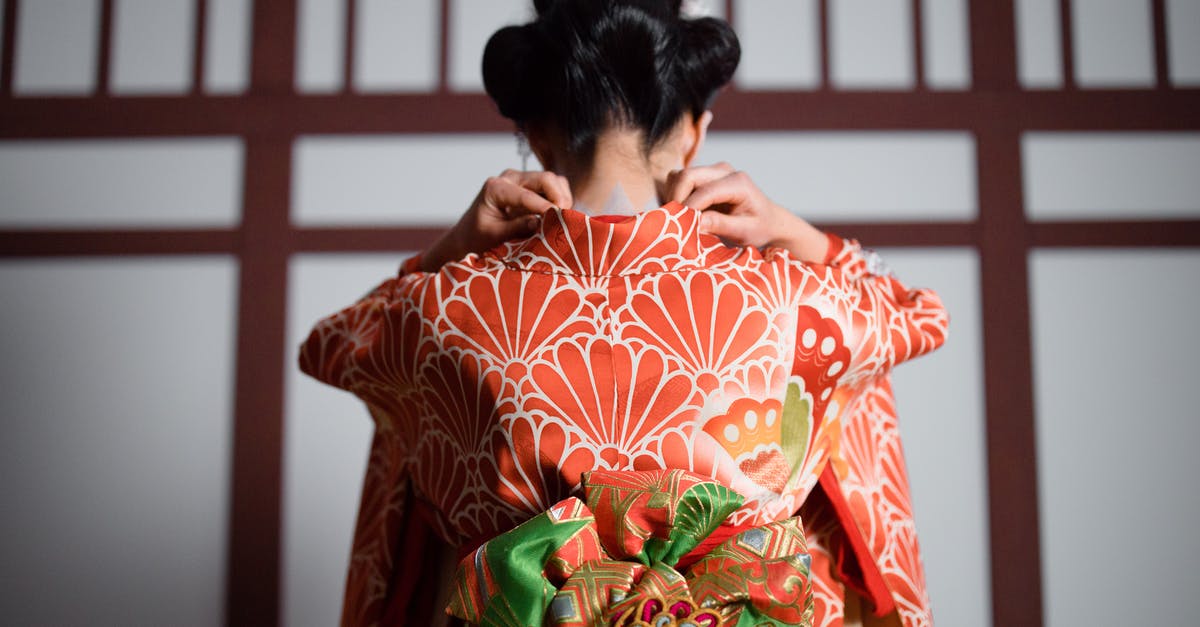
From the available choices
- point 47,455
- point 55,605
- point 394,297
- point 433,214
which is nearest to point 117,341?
point 47,455

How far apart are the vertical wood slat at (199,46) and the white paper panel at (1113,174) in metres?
1.98

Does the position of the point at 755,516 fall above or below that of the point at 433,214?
below

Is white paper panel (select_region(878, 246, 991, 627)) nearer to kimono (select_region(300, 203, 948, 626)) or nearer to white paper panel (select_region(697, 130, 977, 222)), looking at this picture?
white paper panel (select_region(697, 130, 977, 222))

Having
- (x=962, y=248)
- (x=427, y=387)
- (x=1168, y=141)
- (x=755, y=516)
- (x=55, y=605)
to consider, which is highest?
→ (x=1168, y=141)

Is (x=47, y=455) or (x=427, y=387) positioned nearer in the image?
(x=427, y=387)

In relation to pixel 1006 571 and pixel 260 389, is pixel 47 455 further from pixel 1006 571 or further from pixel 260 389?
pixel 1006 571

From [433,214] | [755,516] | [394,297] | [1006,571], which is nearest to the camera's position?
[755,516]

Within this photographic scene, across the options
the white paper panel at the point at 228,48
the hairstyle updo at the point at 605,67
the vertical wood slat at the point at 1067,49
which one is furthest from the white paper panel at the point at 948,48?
the white paper panel at the point at 228,48

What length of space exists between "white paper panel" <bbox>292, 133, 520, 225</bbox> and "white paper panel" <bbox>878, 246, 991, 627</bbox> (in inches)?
38.3

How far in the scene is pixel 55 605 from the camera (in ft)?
6.72

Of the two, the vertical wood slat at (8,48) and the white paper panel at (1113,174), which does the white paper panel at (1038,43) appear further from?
the vertical wood slat at (8,48)

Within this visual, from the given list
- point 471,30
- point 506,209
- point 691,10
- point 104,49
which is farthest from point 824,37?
point 104,49

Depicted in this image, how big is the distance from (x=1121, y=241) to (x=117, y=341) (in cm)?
238

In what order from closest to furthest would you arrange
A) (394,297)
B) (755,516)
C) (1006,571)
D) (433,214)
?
(755,516) < (394,297) < (1006,571) < (433,214)
